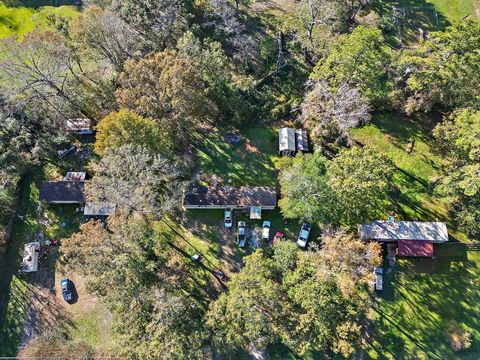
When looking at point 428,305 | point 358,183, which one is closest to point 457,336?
point 428,305

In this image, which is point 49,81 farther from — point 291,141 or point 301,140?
point 301,140

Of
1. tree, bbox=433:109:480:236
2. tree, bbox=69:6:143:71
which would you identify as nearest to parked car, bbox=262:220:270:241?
tree, bbox=433:109:480:236

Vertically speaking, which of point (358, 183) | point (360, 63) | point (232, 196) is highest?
point (360, 63)

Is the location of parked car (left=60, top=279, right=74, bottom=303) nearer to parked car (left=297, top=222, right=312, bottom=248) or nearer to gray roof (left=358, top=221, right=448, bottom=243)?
parked car (left=297, top=222, right=312, bottom=248)

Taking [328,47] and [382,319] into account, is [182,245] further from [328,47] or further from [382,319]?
[328,47]

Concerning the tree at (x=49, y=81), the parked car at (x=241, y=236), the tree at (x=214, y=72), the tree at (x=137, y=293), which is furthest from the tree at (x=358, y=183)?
the tree at (x=49, y=81)

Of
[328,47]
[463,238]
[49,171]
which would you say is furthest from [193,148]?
[463,238]

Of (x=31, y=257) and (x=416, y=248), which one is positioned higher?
(x=416, y=248)
